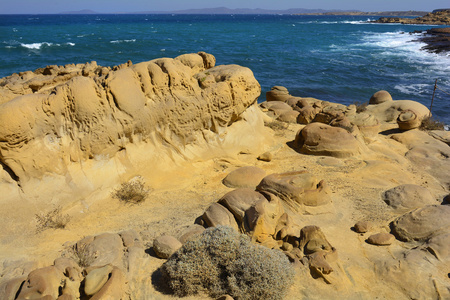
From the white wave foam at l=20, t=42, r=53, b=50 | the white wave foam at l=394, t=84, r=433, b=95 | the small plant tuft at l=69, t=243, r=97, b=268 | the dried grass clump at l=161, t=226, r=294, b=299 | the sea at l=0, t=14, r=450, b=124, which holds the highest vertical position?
the white wave foam at l=20, t=42, r=53, b=50

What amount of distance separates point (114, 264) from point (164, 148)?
333 centimetres

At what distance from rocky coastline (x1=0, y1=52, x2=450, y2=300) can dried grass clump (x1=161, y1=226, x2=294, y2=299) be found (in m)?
0.02

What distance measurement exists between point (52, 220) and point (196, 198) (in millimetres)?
2565

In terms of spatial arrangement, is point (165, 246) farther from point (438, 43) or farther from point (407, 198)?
point (438, 43)

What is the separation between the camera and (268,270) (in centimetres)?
445

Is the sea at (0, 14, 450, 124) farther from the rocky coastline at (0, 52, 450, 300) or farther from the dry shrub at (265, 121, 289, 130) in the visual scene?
the rocky coastline at (0, 52, 450, 300)

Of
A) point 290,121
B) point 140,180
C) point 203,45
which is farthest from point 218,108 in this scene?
point 203,45

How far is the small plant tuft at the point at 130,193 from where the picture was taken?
690 centimetres

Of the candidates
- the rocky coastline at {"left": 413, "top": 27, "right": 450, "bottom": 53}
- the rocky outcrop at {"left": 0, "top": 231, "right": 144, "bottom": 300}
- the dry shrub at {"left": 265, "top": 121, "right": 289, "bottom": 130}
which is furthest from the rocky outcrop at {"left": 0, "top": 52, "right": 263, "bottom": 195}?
the rocky coastline at {"left": 413, "top": 27, "right": 450, "bottom": 53}

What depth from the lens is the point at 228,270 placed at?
15.1 feet

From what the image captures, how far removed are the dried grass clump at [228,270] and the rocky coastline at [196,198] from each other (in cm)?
2

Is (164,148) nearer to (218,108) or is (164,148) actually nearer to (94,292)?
(218,108)

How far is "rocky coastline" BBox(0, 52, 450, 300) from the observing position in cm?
471

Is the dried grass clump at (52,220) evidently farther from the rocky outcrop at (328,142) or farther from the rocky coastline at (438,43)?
the rocky coastline at (438,43)
